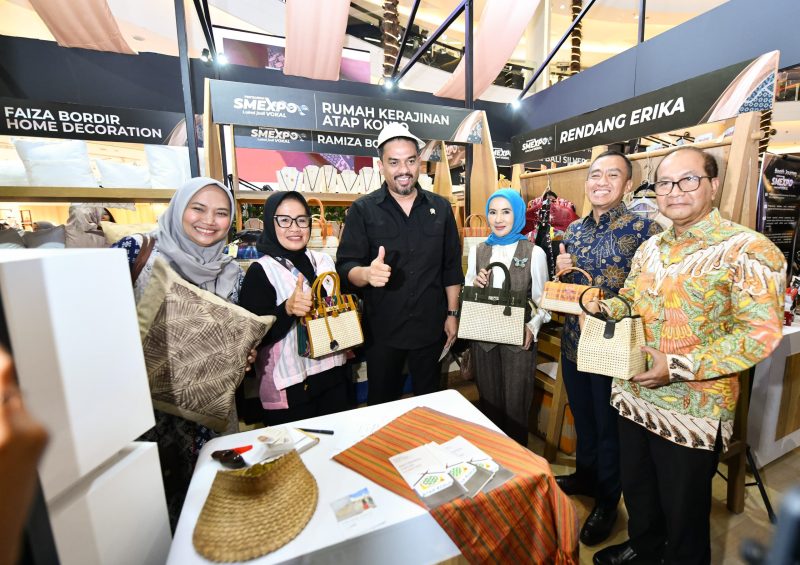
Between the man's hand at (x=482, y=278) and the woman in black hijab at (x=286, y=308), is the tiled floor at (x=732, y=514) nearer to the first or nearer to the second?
the man's hand at (x=482, y=278)

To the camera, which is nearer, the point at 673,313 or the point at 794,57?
the point at 673,313

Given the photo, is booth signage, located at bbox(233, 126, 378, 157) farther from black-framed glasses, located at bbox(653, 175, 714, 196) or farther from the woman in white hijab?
black-framed glasses, located at bbox(653, 175, 714, 196)

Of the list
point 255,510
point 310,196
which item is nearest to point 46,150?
point 310,196

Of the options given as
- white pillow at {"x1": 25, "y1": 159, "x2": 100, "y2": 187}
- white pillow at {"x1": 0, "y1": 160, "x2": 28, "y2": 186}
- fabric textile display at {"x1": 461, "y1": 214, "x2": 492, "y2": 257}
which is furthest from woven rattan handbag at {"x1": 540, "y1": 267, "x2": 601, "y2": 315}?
white pillow at {"x1": 0, "y1": 160, "x2": 28, "y2": 186}

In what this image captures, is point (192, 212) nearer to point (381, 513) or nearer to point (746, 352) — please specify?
point (381, 513)

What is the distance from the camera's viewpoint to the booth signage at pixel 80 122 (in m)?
3.27

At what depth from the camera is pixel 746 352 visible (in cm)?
122

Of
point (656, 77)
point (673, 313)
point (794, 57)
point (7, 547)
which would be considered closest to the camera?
point (7, 547)

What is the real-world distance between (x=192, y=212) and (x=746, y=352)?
84.6 inches

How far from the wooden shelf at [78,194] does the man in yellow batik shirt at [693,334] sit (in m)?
3.43

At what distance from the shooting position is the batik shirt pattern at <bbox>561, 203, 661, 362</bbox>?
1822mm

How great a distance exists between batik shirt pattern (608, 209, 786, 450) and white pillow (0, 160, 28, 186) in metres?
4.07

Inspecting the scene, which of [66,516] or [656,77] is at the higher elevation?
[656,77]

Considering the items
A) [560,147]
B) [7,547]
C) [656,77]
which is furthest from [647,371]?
[656,77]
